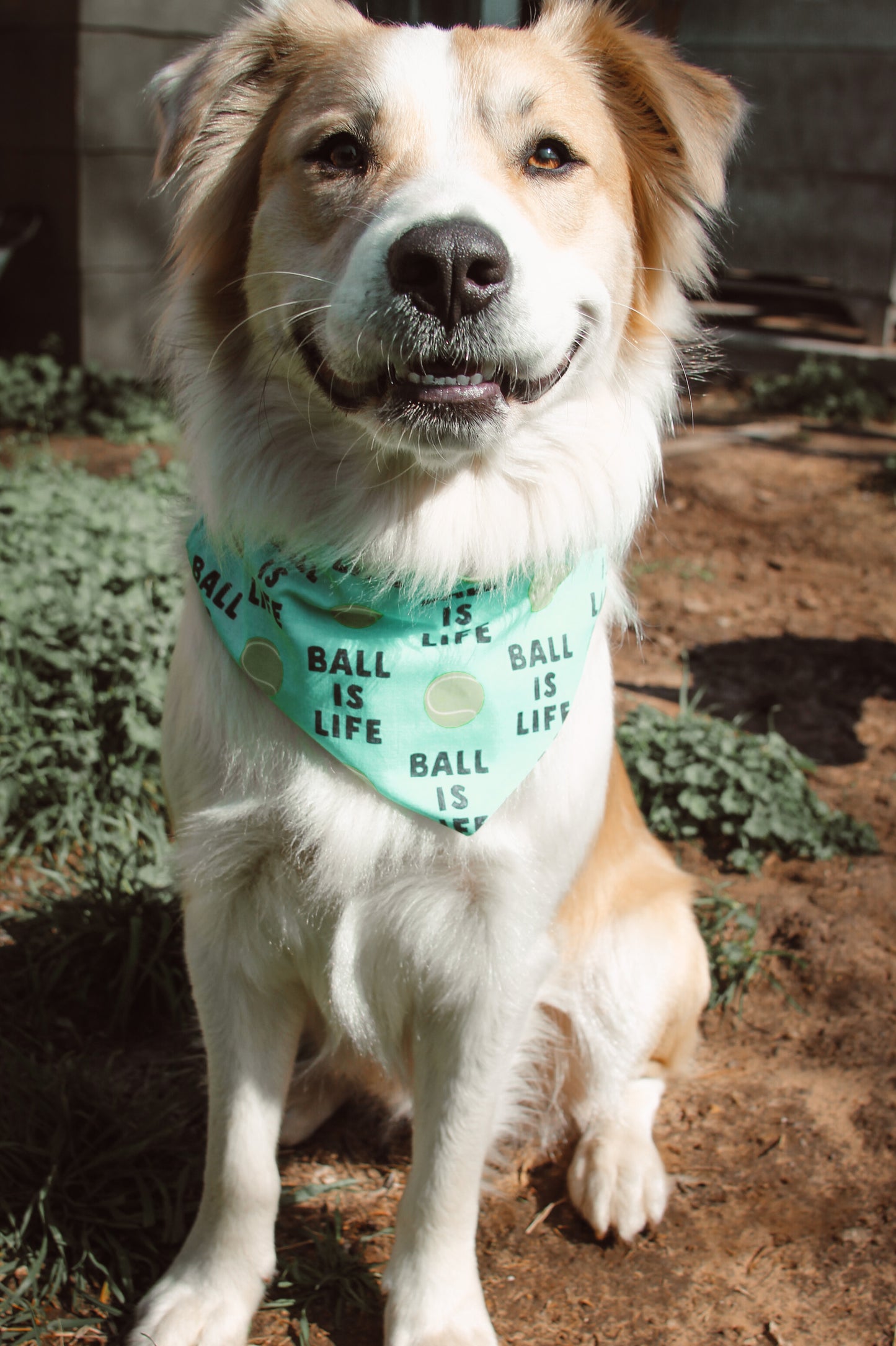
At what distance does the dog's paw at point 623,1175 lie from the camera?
2449 millimetres

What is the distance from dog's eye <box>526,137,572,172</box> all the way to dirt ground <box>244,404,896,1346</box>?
2168 mm

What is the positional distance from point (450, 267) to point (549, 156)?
0.50m

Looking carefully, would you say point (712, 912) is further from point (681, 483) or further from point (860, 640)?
point (681, 483)

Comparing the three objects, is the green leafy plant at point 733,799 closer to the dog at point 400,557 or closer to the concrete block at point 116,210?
the dog at point 400,557

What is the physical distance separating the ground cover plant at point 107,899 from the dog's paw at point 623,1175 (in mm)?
507

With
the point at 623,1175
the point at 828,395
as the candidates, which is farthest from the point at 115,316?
the point at 623,1175

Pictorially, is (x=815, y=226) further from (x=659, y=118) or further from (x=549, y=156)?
(x=549, y=156)

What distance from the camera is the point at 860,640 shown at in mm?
4891

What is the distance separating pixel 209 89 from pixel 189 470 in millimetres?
728

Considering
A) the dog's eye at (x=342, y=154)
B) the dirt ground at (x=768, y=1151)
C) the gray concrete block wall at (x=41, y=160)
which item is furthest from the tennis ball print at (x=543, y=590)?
the gray concrete block wall at (x=41, y=160)

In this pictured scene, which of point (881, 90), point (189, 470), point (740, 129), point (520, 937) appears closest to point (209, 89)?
point (189, 470)

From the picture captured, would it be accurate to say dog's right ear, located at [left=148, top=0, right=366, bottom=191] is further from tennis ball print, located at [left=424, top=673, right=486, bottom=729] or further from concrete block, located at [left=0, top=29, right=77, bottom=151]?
concrete block, located at [left=0, top=29, right=77, bottom=151]

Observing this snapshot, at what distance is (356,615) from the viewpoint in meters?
2.21

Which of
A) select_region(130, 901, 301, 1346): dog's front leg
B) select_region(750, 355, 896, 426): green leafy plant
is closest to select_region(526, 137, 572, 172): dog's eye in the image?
select_region(130, 901, 301, 1346): dog's front leg
